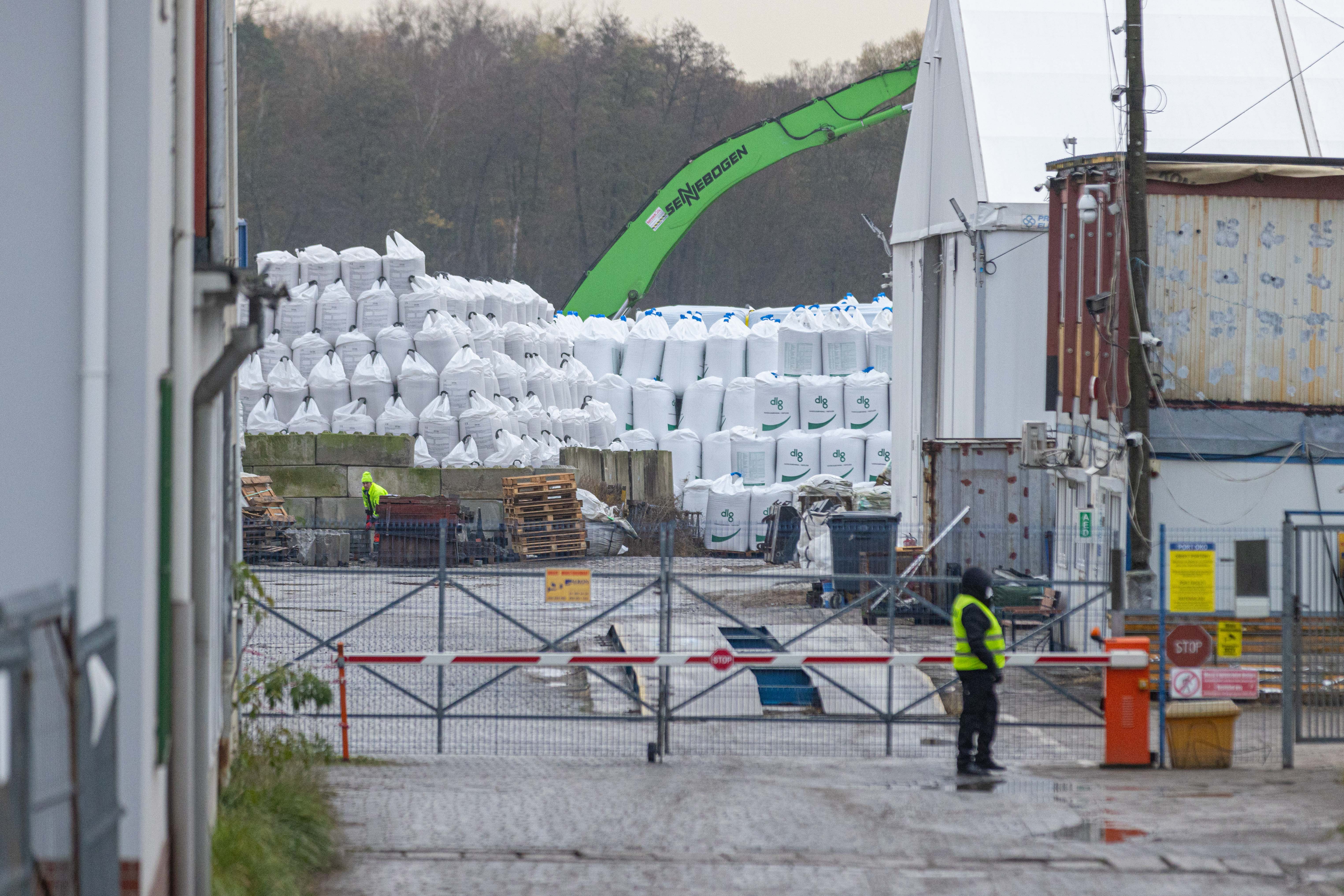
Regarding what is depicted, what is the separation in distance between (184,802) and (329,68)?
67.7m

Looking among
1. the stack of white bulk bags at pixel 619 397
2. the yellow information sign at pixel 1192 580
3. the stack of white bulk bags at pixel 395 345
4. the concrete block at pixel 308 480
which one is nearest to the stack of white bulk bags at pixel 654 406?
the stack of white bulk bags at pixel 619 397

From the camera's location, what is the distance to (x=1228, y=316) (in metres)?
14.7

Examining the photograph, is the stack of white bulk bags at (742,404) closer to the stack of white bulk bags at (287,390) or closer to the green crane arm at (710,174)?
the green crane arm at (710,174)

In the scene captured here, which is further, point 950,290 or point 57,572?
point 950,290

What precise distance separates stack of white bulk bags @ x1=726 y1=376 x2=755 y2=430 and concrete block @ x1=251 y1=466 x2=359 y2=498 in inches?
302

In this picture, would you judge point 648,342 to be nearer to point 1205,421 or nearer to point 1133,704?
point 1205,421

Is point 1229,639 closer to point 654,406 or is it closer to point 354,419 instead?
point 354,419

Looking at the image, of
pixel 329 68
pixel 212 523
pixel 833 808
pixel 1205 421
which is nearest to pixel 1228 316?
pixel 1205 421

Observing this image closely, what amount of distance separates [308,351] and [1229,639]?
63.0ft

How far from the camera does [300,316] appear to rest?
89.8 feet

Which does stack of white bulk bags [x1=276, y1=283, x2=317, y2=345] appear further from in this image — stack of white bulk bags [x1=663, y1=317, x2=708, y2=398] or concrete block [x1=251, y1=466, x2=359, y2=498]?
stack of white bulk bags [x1=663, y1=317, x2=708, y2=398]

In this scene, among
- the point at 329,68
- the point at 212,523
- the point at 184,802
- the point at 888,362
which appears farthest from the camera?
the point at 329,68

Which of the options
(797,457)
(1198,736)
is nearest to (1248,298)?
(1198,736)

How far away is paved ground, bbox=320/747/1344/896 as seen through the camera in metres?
7.85
